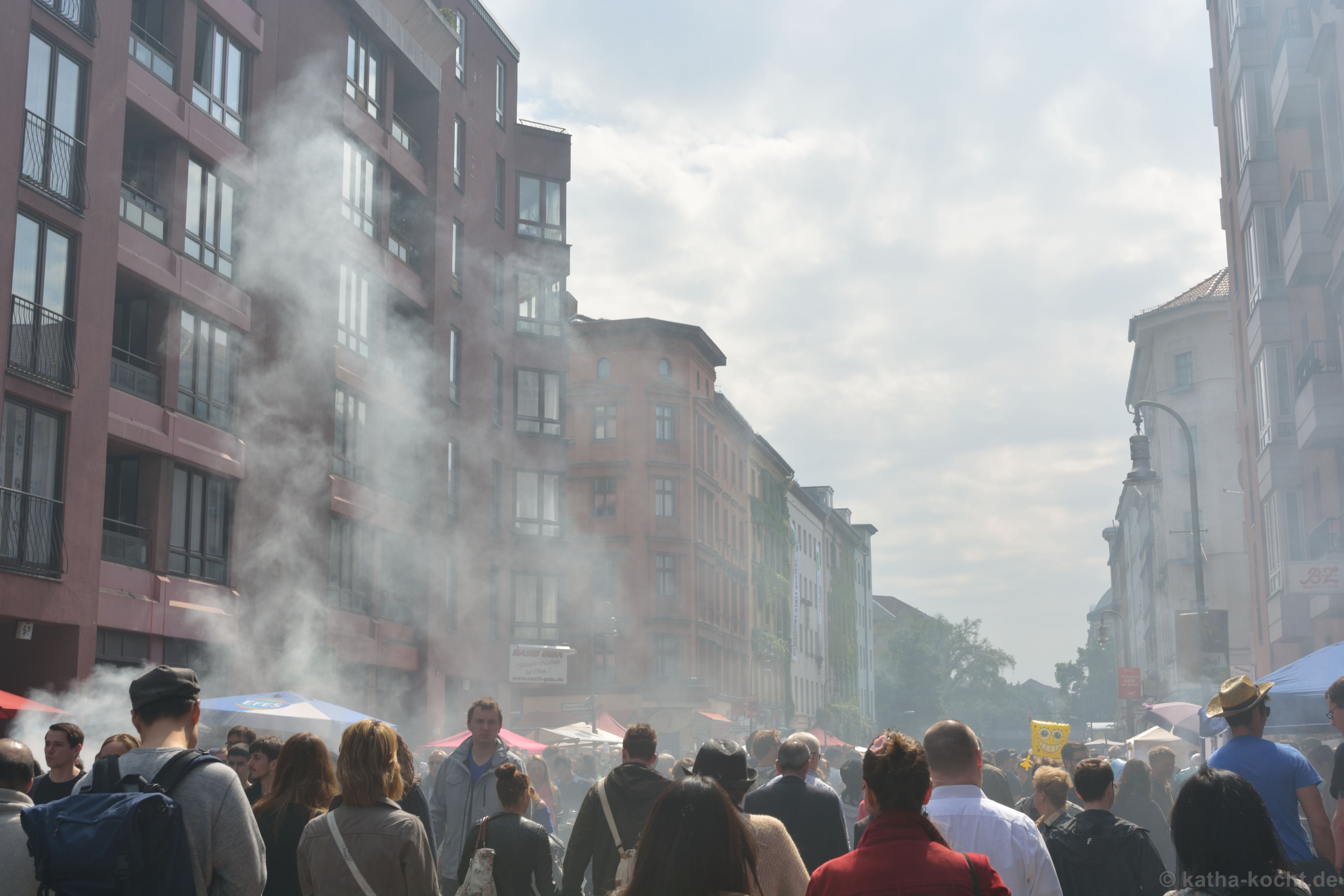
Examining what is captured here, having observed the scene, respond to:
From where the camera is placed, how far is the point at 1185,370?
5675 centimetres

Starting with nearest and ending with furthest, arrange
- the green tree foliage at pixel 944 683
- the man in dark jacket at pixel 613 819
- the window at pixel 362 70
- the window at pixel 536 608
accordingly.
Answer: the man in dark jacket at pixel 613 819, the window at pixel 362 70, the window at pixel 536 608, the green tree foliage at pixel 944 683

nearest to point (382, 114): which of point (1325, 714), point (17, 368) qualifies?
point (17, 368)

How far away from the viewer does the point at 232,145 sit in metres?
24.9

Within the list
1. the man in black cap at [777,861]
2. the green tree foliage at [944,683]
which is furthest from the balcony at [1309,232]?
the green tree foliage at [944,683]

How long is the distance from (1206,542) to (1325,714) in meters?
43.6

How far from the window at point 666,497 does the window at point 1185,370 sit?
2165 centimetres

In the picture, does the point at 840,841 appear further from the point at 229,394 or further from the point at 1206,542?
the point at 1206,542

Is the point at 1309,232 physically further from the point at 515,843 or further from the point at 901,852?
the point at 901,852

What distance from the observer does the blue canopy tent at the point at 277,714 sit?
1534cm

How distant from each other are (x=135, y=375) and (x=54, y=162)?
377cm

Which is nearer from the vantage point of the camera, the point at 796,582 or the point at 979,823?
the point at 979,823

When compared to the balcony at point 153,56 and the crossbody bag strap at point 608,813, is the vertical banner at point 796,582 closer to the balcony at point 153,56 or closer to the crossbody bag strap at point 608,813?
the balcony at point 153,56

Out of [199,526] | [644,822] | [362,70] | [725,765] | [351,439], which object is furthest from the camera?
[362,70]

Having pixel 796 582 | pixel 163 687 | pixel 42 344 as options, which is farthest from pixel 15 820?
pixel 796 582
